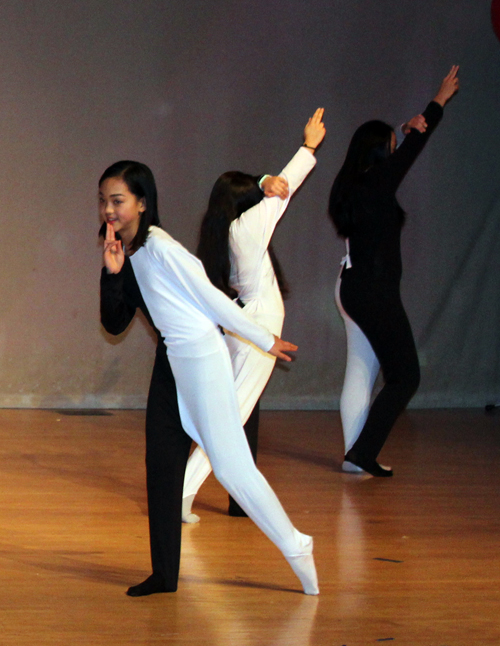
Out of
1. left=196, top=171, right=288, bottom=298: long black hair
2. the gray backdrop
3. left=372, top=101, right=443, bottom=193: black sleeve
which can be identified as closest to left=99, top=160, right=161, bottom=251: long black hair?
left=196, top=171, right=288, bottom=298: long black hair

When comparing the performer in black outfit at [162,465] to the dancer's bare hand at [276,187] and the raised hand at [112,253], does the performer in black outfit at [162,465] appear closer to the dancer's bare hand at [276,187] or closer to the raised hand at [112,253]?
the raised hand at [112,253]

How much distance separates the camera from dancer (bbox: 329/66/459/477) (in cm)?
365

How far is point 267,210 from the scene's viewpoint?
2.94 metres

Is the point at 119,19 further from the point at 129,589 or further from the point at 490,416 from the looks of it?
the point at 129,589

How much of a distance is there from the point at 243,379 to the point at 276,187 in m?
0.66

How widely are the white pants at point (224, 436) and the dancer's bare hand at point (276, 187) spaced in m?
0.89

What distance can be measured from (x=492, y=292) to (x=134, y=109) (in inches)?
107

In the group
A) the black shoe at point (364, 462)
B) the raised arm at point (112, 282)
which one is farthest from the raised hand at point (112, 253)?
the black shoe at point (364, 462)

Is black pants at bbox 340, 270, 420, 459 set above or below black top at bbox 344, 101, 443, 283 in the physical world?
below

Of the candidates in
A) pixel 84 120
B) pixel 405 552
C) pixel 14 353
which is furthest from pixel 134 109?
pixel 405 552

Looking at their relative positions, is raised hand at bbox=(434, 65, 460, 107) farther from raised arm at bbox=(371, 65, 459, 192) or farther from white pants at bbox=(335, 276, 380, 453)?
white pants at bbox=(335, 276, 380, 453)

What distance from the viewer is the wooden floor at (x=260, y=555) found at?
6.59ft

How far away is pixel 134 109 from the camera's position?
535cm

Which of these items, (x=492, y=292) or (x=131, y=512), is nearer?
(x=131, y=512)
